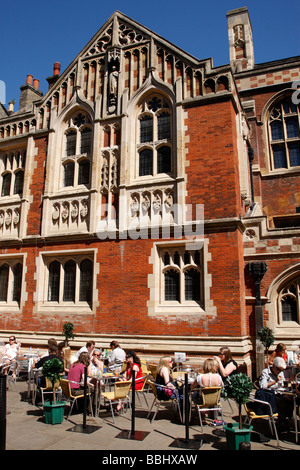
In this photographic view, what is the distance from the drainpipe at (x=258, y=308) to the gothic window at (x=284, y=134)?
686 centimetres

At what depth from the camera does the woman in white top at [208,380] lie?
24.5 ft

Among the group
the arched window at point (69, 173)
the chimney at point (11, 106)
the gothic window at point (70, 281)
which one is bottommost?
the gothic window at point (70, 281)

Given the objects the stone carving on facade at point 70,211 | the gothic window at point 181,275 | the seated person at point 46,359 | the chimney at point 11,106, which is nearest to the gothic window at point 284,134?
the gothic window at point 181,275

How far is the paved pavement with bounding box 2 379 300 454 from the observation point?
600 cm

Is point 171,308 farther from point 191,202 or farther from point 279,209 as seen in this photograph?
point 279,209

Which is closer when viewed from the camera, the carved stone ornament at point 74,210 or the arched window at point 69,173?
the carved stone ornament at point 74,210

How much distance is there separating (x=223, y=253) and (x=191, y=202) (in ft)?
6.63

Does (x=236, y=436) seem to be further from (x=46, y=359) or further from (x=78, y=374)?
(x=46, y=359)

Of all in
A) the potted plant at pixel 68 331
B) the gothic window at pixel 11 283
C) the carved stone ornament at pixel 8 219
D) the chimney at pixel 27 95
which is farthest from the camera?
the chimney at pixel 27 95

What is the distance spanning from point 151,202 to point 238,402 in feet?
25.9

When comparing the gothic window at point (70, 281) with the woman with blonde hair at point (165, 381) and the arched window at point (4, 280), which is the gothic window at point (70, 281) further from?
the woman with blonde hair at point (165, 381)

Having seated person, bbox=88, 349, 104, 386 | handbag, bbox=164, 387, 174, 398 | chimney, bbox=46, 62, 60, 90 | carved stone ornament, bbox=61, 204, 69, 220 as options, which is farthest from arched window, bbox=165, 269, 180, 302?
chimney, bbox=46, 62, 60, 90

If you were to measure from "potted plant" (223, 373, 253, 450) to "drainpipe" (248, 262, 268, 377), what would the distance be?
5205mm

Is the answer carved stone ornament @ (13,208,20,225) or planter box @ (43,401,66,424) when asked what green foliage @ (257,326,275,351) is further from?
carved stone ornament @ (13,208,20,225)
